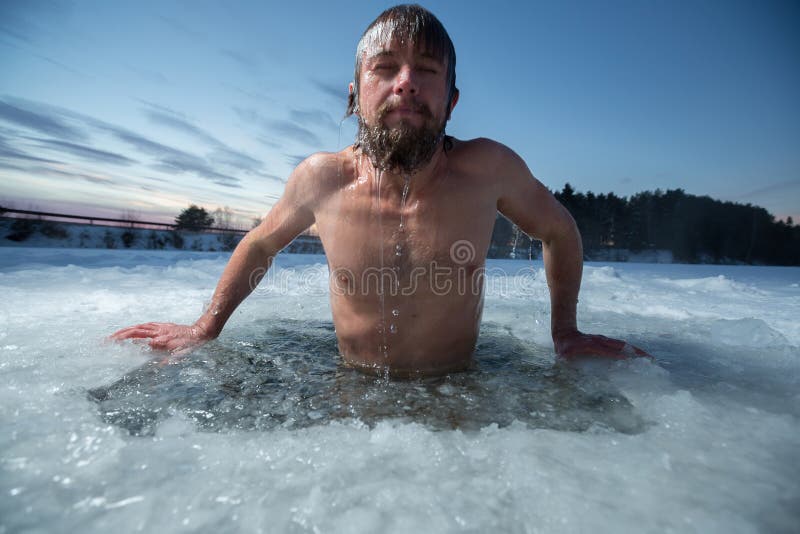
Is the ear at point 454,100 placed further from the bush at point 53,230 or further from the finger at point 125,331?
the bush at point 53,230

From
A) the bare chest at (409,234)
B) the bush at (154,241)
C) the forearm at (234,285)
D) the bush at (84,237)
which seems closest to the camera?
the bare chest at (409,234)

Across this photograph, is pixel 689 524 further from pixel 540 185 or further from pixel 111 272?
pixel 111 272

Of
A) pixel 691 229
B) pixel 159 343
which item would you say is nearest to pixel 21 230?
pixel 159 343

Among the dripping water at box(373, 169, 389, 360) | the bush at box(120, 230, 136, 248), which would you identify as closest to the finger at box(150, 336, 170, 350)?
the dripping water at box(373, 169, 389, 360)

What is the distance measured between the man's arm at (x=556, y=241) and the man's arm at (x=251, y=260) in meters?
0.87

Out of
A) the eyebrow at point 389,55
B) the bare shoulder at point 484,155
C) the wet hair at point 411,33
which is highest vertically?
the wet hair at point 411,33

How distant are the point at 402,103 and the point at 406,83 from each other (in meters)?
0.07

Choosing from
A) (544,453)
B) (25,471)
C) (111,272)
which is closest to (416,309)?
(544,453)

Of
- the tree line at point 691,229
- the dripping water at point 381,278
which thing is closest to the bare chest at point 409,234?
the dripping water at point 381,278

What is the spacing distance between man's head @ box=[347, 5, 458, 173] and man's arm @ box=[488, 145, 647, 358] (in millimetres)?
412

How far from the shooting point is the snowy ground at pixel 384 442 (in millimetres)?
665

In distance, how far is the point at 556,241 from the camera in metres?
1.86

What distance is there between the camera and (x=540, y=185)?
5.88 ft

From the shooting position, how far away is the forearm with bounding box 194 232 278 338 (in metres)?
1.82
